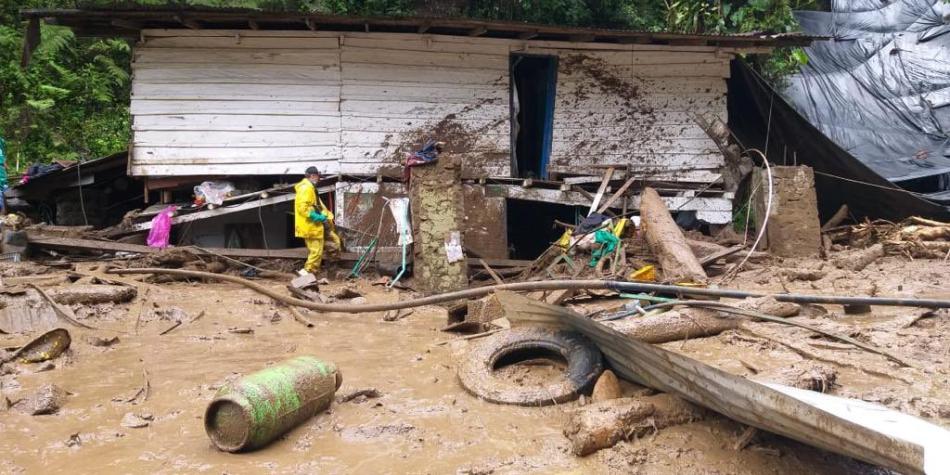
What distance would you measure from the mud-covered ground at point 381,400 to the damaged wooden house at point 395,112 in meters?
3.43

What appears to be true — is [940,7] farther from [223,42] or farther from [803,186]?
[223,42]

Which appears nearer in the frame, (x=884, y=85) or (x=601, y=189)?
(x=601, y=189)

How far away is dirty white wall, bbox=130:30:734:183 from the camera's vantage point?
943cm

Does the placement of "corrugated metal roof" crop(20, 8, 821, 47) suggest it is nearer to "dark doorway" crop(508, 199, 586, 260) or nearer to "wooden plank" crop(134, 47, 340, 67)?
"wooden plank" crop(134, 47, 340, 67)

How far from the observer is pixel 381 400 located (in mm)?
4410

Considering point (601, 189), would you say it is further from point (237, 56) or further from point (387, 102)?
point (237, 56)

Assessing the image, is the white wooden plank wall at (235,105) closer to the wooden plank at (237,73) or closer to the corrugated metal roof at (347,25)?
the wooden plank at (237,73)

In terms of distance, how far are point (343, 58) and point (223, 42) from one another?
178 centimetres

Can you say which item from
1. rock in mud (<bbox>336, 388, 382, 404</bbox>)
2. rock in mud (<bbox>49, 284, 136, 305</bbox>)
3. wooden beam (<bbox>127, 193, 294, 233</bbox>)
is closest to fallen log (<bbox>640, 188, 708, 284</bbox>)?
rock in mud (<bbox>336, 388, 382, 404</bbox>)

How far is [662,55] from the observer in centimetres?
1070

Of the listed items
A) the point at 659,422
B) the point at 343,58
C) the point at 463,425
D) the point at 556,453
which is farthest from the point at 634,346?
the point at 343,58

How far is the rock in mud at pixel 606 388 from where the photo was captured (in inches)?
160

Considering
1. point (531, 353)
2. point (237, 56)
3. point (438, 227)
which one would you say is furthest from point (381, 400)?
point (237, 56)

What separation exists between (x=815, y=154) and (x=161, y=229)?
418 inches
